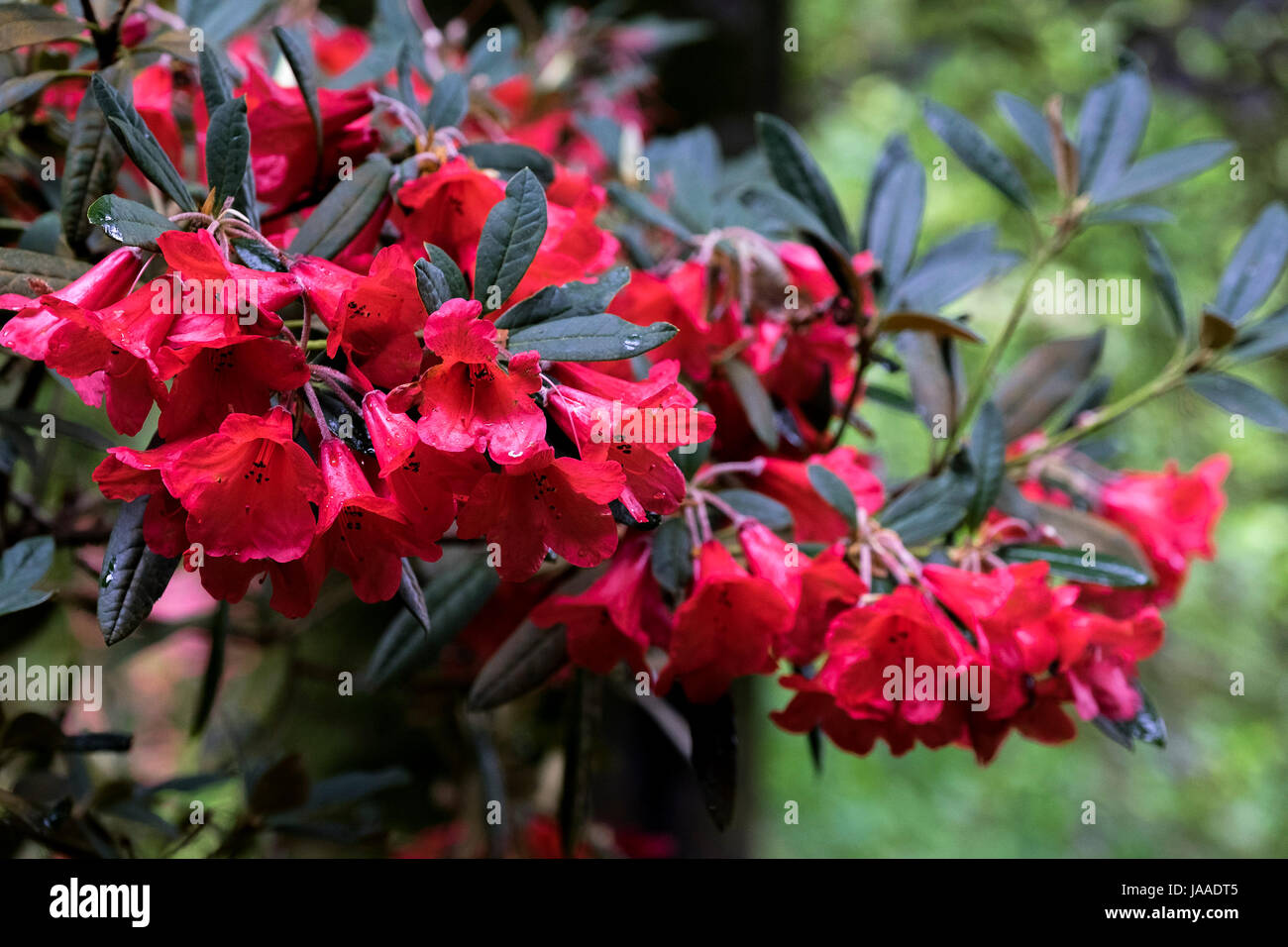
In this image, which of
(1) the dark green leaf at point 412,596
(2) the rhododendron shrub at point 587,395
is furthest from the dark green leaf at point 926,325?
(1) the dark green leaf at point 412,596

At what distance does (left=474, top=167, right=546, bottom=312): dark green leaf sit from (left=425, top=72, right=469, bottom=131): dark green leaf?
197 mm

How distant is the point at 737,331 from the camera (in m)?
0.79

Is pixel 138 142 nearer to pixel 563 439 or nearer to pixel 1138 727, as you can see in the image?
pixel 563 439

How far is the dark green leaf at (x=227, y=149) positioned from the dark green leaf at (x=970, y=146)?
602 mm

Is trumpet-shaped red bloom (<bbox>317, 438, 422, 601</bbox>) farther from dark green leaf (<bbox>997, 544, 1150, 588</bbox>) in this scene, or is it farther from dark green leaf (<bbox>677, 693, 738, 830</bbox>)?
dark green leaf (<bbox>997, 544, 1150, 588</bbox>)

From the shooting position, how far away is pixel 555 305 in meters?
0.54

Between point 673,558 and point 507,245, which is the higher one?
point 507,245

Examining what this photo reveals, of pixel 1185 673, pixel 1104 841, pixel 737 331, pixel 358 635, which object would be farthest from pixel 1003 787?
pixel 737 331

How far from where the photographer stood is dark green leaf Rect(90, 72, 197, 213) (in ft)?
1.68

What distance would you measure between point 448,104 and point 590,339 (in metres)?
0.30

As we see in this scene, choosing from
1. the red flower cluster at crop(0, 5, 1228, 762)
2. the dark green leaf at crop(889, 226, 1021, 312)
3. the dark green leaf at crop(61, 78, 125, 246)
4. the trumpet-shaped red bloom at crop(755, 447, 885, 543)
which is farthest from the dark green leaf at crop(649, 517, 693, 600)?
the dark green leaf at crop(61, 78, 125, 246)

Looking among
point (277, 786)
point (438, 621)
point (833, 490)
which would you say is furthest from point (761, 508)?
point (277, 786)
